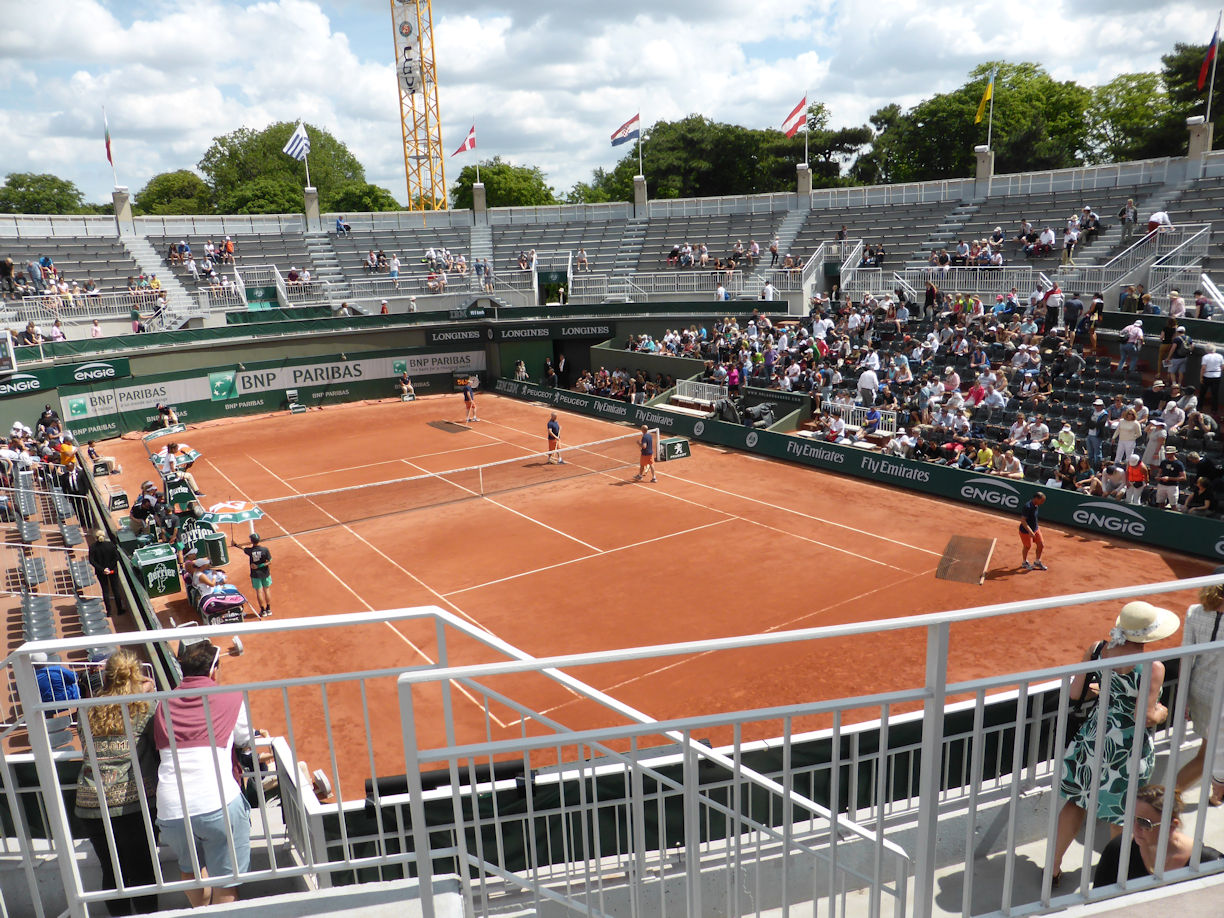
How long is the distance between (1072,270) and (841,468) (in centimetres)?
1265

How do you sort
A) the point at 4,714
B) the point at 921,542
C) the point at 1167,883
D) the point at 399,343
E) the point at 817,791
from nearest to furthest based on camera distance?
the point at 1167,883 → the point at 817,791 → the point at 4,714 → the point at 921,542 → the point at 399,343

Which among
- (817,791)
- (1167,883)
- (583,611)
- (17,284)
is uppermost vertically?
(17,284)

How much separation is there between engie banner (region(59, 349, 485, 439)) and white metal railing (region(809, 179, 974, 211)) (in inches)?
782

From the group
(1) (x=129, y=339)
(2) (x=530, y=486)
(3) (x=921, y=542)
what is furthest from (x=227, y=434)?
(3) (x=921, y=542)

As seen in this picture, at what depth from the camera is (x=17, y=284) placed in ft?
113

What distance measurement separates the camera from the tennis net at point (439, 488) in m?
22.1

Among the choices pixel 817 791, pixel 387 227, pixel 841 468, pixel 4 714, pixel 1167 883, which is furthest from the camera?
pixel 387 227

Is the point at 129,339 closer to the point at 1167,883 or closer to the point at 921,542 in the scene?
the point at 921,542

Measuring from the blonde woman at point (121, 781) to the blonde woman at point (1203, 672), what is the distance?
524 centimetres

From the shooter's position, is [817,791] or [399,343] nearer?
[817,791]

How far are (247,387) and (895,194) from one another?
31.9 m

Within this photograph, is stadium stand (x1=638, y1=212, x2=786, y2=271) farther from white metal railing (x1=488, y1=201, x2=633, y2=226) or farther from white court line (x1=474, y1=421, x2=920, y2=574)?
white court line (x1=474, y1=421, x2=920, y2=574)

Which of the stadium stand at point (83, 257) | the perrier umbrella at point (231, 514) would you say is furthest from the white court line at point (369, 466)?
the stadium stand at point (83, 257)

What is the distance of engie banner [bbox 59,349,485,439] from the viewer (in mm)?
32469
